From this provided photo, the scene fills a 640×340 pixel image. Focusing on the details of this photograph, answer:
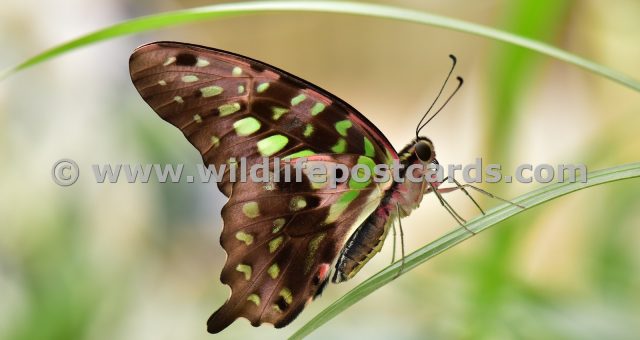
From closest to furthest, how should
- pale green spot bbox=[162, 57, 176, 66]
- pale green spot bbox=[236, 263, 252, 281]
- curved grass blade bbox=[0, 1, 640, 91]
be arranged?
curved grass blade bbox=[0, 1, 640, 91], pale green spot bbox=[162, 57, 176, 66], pale green spot bbox=[236, 263, 252, 281]

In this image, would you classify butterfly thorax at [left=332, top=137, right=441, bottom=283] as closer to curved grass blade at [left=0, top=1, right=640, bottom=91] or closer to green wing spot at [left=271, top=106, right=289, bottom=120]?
green wing spot at [left=271, top=106, right=289, bottom=120]

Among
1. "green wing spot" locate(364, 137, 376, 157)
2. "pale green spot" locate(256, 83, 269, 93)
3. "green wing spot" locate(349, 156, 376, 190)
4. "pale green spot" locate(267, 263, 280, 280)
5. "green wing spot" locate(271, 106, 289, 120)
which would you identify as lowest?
"pale green spot" locate(267, 263, 280, 280)

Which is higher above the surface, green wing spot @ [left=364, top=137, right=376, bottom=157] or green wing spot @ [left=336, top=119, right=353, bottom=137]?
green wing spot @ [left=336, top=119, right=353, bottom=137]

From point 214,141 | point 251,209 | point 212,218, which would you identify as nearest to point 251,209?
point 251,209

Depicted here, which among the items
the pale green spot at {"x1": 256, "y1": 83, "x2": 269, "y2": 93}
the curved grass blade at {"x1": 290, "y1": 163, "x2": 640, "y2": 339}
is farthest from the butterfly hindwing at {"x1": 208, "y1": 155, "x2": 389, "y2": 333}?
the curved grass blade at {"x1": 290, "y1": 163, "x2": 640, "y2": 339}

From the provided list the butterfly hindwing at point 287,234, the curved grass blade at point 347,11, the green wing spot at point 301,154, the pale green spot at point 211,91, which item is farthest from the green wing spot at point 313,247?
the curved grass blade at point 347,11

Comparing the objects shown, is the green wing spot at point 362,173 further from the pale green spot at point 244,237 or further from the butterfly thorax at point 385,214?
the pale green spot at point 244,237

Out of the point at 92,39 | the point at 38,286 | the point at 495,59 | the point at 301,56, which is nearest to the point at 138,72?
the point at 92,39

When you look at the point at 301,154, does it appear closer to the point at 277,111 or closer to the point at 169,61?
the point at 277,111
